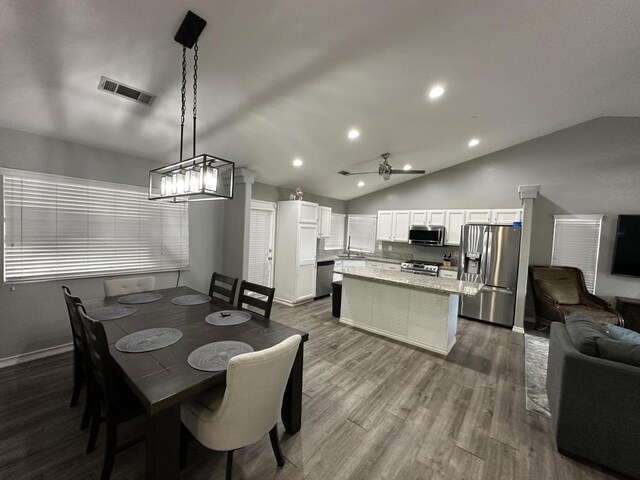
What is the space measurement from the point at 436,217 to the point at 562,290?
2.38 meters

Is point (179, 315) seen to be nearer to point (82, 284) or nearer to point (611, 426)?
point (82, 284)

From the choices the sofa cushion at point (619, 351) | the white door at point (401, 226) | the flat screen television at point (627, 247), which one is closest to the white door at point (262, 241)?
the white door at point (401, 226)

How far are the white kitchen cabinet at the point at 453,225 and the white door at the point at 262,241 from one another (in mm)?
3617

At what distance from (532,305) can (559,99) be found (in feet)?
11.1

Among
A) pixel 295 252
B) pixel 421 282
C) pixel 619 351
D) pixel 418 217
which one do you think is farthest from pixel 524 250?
pixel 295 252

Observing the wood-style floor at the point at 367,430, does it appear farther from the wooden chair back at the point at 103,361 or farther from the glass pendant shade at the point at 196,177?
the glass pendant shade at the point at 196,177

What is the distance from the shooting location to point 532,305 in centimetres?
467

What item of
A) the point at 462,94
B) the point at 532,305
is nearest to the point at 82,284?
the point at 462,94

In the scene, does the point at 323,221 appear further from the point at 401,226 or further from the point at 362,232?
the point at 401,226

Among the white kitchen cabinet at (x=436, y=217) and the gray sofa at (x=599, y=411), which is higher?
the white kitchen cabinet at (x=436, y=217)

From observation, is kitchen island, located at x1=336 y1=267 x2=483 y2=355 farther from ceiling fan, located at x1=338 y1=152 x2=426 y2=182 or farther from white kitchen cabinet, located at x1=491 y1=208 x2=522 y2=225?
white kitchen cabinet, located at x1=491 y1=208 x2=522 y2=225

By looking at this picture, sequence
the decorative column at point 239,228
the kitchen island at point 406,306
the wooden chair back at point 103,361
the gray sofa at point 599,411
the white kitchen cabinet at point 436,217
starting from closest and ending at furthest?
the wooden chair back at point 103,361 < the gray sofa at point 599,411 < the kitchen island at point 406,306 < the decorative column at point 239,228 < the white kitchen cabinet at point 436,217

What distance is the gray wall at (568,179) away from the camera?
160 inches

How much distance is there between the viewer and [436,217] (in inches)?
217
